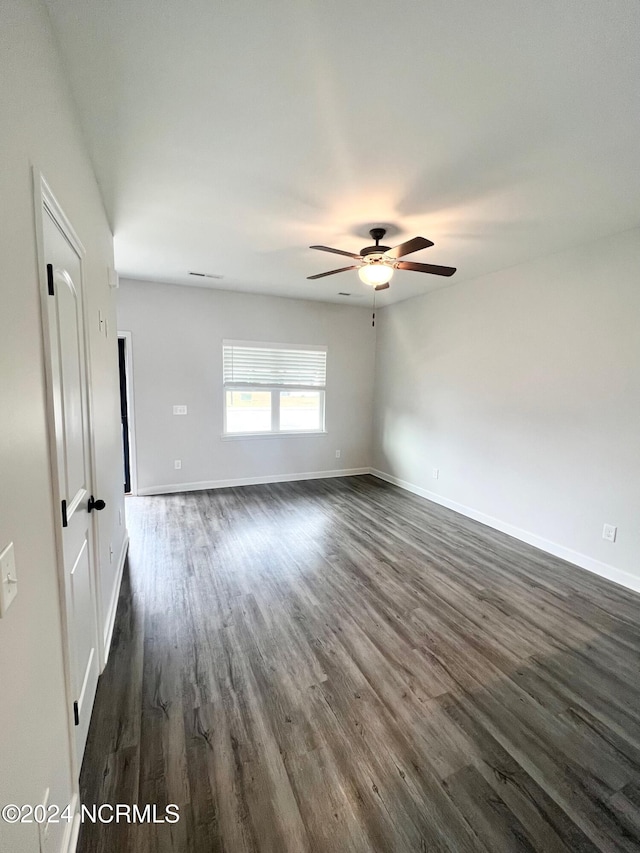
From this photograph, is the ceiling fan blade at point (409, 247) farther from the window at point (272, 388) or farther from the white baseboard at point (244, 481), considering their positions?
the white baseboard at point (244, 481)

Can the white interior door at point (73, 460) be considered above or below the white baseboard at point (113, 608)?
above

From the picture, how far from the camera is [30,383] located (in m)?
0.99

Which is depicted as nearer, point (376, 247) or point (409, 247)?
point (409, 247)

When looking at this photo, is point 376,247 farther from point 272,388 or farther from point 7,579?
point 272,388

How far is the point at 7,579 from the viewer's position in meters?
0.80

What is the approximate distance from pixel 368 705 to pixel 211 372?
14.0ft

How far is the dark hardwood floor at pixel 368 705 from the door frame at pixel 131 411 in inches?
68.8

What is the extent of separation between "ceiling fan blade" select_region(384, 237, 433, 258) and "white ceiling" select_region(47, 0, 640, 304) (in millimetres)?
279

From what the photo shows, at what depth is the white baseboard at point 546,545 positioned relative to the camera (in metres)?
2.93

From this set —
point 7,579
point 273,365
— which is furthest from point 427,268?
point 273,365

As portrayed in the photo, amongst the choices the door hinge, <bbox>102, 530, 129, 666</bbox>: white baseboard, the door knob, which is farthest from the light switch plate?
<bbox>102, 530, 129, 666</bbox>: white baseboard

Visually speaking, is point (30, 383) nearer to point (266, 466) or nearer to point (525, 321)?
point (525, 321)

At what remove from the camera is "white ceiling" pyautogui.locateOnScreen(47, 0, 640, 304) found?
1.23m

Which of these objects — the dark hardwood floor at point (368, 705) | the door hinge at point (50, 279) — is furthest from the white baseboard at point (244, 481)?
the door hinge at point (50, 279)
